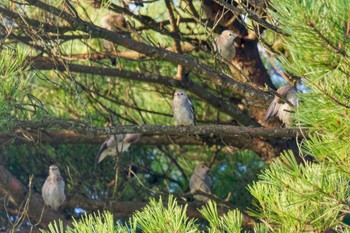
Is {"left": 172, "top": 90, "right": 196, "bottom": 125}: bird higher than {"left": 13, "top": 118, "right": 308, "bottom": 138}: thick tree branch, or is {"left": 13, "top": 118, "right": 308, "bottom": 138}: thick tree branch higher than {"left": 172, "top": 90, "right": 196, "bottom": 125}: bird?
{"left": 13, "top": 118, "right": 308, "bottom": 138}: thick tree branch

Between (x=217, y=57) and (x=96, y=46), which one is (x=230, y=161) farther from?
(x=217, y=57)

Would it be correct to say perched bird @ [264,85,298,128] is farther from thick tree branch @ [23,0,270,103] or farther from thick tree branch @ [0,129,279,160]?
thick tree branch @ [23,0,270,103]

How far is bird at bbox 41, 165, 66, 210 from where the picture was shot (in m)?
6.69

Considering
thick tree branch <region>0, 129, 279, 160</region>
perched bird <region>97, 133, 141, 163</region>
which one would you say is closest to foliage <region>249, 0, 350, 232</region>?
thick tree branch <region>0, 129, 279, 160</region>

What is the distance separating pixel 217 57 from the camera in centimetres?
501

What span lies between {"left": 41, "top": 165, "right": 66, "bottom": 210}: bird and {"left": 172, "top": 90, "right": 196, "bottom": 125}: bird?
3.29 feet

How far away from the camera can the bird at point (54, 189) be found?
669 cm

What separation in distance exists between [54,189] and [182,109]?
1.14 metres

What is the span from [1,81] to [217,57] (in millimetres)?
1326

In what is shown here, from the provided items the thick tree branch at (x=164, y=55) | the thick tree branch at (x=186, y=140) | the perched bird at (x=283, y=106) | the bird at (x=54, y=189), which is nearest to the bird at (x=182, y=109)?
the thick tree branch at (x=186, y=140)

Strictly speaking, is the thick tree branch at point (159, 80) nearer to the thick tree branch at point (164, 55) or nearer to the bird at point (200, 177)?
the thick tree branch at point (164, 55)

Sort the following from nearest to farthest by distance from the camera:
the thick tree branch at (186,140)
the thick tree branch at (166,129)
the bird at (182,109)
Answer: the thick tree branch at (166,129)
the thick tree branch at (186,140)
the bird at (182,109)

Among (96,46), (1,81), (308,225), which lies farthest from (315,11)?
(96,46)

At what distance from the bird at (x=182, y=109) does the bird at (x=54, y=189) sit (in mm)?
1003
